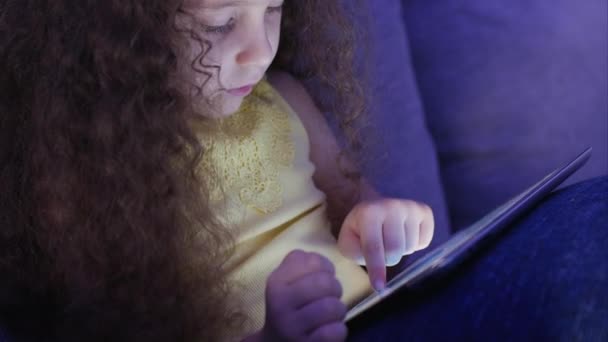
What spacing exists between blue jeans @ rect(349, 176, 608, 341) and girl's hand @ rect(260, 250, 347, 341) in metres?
0.04

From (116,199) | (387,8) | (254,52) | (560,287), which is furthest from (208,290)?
(387,8)

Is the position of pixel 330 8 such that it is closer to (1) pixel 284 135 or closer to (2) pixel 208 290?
(1) pixel 284 135

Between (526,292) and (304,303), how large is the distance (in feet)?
0.52

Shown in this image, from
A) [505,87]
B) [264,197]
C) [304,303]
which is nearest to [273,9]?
[264,197]

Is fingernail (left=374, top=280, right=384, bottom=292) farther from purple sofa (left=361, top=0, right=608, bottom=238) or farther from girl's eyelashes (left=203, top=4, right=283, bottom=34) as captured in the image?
purple sofa (left=361, top=0, right=608, bottom=238)

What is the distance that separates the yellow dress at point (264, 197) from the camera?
→ 26.6 inches

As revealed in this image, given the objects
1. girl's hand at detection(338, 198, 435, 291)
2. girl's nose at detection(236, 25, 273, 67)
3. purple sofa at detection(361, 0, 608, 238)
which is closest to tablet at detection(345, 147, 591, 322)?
girl's hand at detection(338, 198, 435, 291)

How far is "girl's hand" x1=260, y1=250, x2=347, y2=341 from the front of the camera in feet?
1.63

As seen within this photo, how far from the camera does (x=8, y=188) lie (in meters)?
0.62

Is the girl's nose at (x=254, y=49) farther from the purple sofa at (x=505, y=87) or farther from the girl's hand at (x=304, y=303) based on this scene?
the purple sofa at (x=505, y=87)

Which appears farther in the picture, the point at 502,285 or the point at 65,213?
the point at 65,213

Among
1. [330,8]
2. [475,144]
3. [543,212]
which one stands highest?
[330,8]

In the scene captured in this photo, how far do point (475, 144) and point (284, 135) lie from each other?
0.40 metres

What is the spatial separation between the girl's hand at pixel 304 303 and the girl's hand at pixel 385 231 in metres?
0.13
